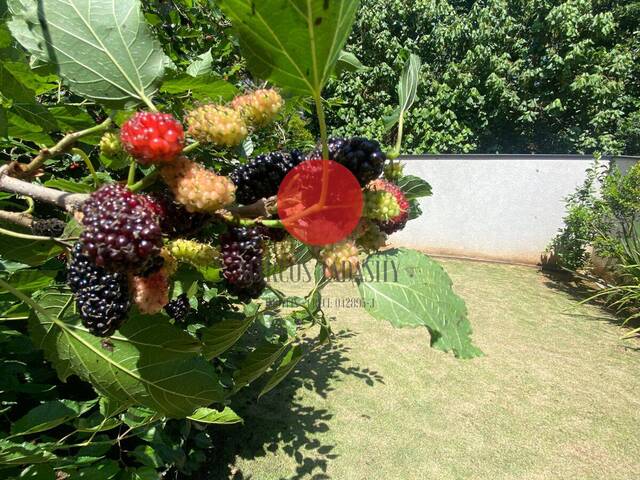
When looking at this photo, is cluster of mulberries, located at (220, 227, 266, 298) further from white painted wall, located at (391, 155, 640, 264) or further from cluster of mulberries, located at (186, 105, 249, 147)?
white painted wall, located at (391, 155, 640, 264)

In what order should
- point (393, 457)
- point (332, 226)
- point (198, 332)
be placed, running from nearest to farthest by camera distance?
point (332, 226) < point (198, 332) < point (393, 457)

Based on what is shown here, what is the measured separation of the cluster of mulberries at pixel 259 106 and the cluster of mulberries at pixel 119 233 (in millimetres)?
157

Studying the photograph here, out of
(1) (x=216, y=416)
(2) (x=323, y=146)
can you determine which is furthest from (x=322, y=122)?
(1) (x=216, y=416)

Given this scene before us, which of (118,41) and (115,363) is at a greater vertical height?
(118,41)

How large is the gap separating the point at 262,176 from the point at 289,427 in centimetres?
231

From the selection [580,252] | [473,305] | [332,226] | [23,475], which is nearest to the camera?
[332,226]

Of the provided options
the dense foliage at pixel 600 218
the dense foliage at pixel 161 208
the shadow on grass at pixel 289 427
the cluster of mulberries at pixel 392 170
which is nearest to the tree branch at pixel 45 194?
the dense foliage at pixel 161 208

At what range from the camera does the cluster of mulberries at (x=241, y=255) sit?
411 mm

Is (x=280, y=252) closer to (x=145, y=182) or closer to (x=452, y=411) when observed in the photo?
(x=145, y=182)

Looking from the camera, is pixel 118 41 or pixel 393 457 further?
pixel 393 457

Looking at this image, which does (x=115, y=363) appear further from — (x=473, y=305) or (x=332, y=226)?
(x=473, y=305)

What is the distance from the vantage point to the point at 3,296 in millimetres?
775

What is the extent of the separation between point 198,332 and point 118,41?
1.27 metres

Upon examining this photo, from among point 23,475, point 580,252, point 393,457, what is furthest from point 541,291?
point 23,475
